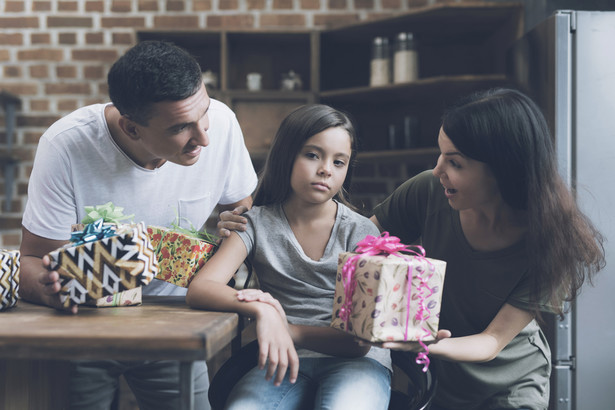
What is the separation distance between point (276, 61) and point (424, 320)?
2.32 m

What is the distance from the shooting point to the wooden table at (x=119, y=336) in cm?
83

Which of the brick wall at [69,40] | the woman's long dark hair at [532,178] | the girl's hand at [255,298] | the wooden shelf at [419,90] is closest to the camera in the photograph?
the girl's hand at [255,298]

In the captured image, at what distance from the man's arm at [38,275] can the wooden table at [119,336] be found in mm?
47

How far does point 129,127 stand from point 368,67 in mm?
1990

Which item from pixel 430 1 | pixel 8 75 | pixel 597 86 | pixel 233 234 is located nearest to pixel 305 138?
pixel 233 234

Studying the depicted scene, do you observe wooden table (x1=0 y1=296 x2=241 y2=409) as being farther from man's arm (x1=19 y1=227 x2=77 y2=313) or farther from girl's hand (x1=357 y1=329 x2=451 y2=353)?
girl's hand (x1=357 y1=329 x2=451 y2=353)

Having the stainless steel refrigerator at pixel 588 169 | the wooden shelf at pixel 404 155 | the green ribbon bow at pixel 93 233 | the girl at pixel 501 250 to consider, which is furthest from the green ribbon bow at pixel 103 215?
the wooden shelf at pixel 404 155

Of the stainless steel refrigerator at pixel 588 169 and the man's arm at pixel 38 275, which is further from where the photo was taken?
the stainless steel refrigerator at pixel 588 169

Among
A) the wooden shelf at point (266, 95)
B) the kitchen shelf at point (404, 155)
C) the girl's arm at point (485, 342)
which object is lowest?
the girl's arm at point (485, 342)

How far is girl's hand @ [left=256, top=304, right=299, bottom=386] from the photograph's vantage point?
103 centimetres

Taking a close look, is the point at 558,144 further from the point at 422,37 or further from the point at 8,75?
the point at 8,75

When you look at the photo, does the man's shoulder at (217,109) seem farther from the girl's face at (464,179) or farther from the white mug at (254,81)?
the white mug at (254,81)

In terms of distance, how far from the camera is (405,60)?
2.79 metres

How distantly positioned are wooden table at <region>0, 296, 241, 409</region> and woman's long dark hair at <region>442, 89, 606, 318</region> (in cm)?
65
